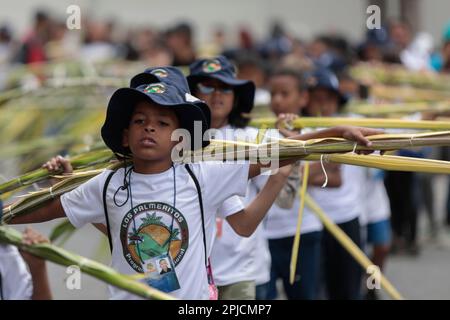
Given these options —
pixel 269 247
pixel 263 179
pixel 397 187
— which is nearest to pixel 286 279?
pixel 269 247

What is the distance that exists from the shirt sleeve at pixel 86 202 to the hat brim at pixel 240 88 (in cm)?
129

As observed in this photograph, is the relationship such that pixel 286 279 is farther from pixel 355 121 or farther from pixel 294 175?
pixel 355 121

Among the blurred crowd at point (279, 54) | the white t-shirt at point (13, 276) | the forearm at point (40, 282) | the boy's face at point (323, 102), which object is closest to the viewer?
the white t-shirt at point (13, 276)

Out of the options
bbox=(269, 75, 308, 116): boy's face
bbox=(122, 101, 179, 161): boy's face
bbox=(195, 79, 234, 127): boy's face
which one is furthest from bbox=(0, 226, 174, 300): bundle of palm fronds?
bbox=(269, 75, 308, 116): boy's face

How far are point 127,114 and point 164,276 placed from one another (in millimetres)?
621

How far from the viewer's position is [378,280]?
6660 mm

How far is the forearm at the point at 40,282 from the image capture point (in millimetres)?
5363

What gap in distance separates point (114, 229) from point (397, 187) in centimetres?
638

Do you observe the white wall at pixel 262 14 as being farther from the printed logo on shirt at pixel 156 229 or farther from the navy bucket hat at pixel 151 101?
the printed logo on shirt at pixel 156 229

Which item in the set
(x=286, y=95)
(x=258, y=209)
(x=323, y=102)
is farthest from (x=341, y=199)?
(x=258, y=209)

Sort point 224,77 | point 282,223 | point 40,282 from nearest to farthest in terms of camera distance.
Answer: point 40,282 → point 224,77 → point 282,223

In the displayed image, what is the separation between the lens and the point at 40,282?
5.40 meters

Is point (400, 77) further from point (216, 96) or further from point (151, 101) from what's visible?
point (151, 101)

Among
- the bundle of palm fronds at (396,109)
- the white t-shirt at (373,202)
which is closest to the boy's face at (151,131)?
the bundle of palm fronds at (396,109)
